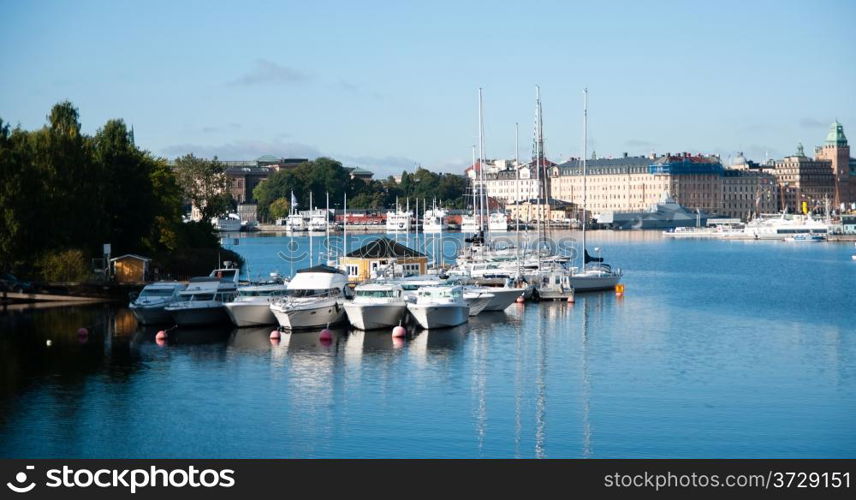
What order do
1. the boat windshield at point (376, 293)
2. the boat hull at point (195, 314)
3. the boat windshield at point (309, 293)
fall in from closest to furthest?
the boat windshield at point (376, 293) → the boat hull at point (195, 314) → the boat windshield at point (309, 293)

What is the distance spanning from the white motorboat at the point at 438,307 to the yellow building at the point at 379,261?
34.1 ft

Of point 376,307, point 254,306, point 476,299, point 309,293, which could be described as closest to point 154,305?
point 254,306

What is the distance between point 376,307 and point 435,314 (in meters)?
2.30

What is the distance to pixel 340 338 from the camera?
44.4 m

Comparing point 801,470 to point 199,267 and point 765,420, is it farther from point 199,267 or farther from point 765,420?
point 199,267

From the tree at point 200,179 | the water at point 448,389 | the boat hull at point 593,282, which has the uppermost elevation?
the tree at point 200,179

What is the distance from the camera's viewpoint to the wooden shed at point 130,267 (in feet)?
198

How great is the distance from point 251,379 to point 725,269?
6587 cm

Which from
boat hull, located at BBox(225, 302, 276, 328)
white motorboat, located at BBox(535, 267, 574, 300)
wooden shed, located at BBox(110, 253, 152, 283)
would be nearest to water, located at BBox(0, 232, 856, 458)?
boat hull, located at BBox(225, 302, 276, 328)

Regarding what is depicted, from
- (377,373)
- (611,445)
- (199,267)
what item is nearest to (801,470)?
(611,445)

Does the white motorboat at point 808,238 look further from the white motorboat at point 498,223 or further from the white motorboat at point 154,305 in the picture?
the white motorboat at point 154,305

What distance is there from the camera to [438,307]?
4647 centimetres

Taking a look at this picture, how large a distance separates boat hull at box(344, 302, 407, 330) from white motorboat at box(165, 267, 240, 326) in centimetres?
514

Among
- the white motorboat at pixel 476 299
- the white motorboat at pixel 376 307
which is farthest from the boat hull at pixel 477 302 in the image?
the white motorboat at pixel 376 307
